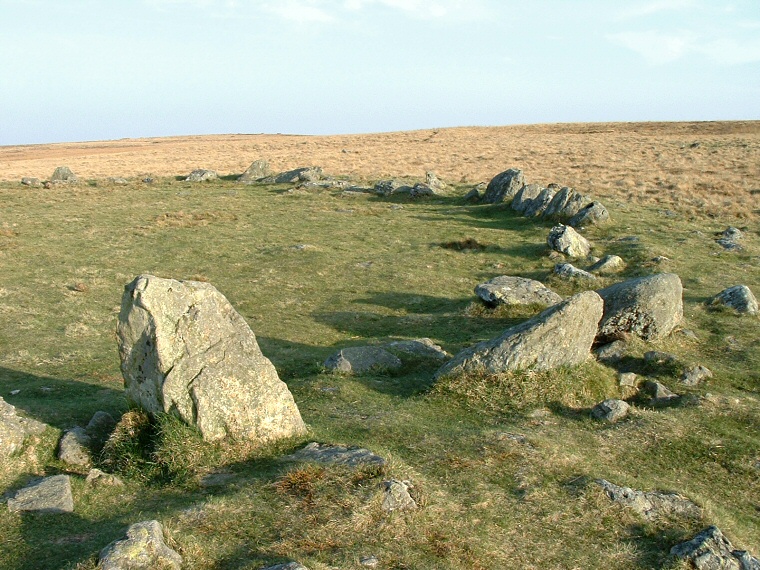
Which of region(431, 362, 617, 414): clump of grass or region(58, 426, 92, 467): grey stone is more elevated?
region(58, 426, 92, 467): grey stone

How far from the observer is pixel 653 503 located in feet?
32.6

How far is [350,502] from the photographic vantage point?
29.7ft

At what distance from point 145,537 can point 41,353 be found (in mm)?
12437

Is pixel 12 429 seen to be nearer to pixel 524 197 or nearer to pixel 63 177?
pixel 524 197

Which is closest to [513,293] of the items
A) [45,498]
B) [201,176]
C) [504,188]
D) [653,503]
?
[653,503]

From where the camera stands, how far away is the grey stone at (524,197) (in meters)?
38.3

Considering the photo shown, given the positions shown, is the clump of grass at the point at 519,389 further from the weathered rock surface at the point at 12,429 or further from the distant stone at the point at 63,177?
the distant stone at the point at 63,177

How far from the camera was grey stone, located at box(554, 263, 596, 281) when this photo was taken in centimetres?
2564

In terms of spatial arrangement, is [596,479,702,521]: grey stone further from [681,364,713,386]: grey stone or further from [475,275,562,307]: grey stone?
[475,275,562,307]: grey stone

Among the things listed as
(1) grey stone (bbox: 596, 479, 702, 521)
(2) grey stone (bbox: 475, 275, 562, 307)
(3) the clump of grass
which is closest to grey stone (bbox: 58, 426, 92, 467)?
(3) the clump of grass

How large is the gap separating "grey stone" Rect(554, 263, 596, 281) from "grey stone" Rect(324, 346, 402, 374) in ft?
37.9

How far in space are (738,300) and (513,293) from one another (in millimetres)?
6932

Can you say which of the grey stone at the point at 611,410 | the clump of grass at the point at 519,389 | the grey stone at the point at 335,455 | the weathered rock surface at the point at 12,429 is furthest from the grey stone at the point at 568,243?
the weathered rock surface at the point at 12,429

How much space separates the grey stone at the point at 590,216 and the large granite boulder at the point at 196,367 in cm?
2591
